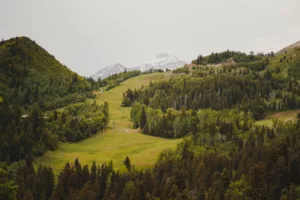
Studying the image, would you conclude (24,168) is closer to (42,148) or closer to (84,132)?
(42,148)

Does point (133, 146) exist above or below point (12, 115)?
below

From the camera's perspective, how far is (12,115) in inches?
6609

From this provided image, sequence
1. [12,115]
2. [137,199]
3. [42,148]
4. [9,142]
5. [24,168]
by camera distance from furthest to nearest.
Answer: [12,115]
[42,148]
[9,142]
[24,168]
[137,199]

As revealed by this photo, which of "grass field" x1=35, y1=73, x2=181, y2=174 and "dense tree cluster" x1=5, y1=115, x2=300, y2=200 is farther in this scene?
"grass field" x1=35, y1=73, x2=181, y2=174

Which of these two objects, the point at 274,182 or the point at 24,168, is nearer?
the point at 274,182

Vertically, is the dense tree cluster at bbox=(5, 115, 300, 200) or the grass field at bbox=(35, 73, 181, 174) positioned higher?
the grass field at bbox=(35, 73, 181, 174)

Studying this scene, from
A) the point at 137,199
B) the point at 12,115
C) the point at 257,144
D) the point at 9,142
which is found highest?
the point at 12,115

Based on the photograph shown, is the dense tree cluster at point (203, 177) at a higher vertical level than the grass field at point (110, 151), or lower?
lower

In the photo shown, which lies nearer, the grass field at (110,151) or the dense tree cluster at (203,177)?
the dense tree cluster at (203,177)

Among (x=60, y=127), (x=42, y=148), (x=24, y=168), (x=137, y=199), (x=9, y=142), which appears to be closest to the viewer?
(x=137, y=199)

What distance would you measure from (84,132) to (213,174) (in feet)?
329

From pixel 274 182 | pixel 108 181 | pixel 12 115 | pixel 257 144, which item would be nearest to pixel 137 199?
pixel 108 181

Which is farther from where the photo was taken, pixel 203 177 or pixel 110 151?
pixel 110 151

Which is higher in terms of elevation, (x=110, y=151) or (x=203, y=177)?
(x=110, y=151)
